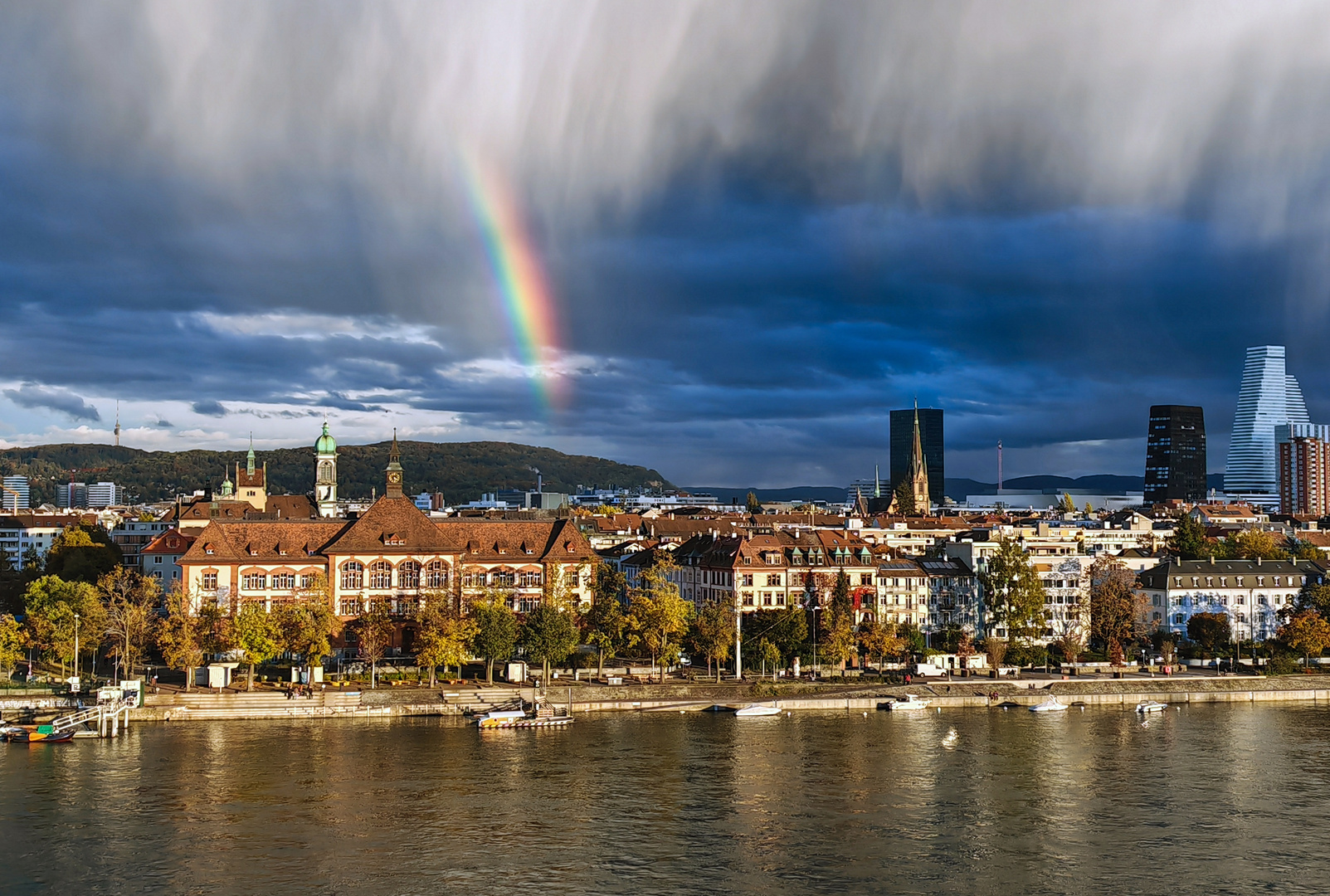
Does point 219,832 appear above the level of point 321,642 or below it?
below

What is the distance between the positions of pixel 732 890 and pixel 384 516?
79.0 metres

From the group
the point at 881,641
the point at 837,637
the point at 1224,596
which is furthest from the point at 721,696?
the point at 1224,596

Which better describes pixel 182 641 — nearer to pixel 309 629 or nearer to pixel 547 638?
pixel 309 629

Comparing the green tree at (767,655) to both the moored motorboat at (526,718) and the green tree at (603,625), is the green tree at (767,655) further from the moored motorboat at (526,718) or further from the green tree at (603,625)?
the moored motorboat at (526,718)

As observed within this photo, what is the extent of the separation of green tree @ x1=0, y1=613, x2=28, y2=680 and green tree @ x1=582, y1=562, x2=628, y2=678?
49.0 m

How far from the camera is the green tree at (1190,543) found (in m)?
176

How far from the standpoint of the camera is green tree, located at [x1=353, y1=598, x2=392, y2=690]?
363 feet

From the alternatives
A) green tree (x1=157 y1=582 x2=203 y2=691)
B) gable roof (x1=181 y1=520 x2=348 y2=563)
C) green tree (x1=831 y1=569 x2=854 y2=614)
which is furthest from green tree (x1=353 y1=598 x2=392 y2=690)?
green tree (x1=831 y1=569 x2=854 y2=614)

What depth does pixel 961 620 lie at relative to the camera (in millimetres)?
145875

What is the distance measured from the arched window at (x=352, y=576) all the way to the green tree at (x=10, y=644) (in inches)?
1082

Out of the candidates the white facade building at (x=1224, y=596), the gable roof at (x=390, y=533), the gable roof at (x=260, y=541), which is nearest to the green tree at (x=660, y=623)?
the gable roof at (x=390, y=533)

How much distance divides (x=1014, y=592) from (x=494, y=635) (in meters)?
57.1

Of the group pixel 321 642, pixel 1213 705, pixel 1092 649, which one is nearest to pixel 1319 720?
pixel 1213 705

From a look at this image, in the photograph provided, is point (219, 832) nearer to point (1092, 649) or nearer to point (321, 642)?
point (321, 642)
